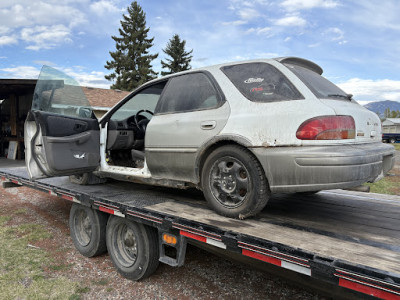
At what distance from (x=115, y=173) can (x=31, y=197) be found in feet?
15.7

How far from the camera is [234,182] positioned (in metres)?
2.78

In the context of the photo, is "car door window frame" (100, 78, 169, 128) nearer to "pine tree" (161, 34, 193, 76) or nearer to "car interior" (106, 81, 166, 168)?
"car interior" (106, 81, 166, 168)

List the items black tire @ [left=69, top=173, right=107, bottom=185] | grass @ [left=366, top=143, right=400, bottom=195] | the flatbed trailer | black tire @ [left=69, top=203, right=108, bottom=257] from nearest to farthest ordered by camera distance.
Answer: the flatbed trailer < black tire @ [left=69, top=203, right=108, bottom=257] < black tire @ [left=69, top=173, right=107, bottom=185] < grass @ [left=366, top=143, right=400, bottom=195]

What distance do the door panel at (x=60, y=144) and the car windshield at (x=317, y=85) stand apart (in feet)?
8.85

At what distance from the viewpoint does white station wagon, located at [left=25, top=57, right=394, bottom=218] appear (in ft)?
8.04

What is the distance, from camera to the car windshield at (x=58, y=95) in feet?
12.9

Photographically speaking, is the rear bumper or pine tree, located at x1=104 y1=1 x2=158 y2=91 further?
pine tree, located at x1=104 y1=1 x2=158 y2=91

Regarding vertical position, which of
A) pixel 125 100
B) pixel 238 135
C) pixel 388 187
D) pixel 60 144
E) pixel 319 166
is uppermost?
pixel 125 100

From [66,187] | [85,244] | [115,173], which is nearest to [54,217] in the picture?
[66,187]

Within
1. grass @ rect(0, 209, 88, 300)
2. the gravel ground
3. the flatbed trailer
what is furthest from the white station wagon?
grass @ rect(0, 209, 88, 300)

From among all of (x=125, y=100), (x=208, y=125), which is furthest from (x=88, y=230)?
(x=208, y=125)

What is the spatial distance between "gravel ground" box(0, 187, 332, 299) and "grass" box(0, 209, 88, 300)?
4.6 inches

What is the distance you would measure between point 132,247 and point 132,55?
118 ft

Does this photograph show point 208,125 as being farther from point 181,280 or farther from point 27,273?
point 27,273
